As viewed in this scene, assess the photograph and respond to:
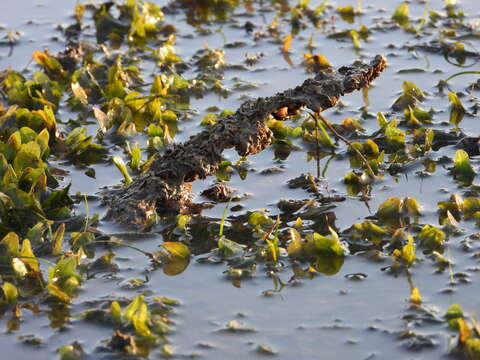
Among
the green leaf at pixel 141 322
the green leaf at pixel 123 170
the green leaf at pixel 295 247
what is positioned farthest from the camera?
the green leaf at pixel 123 170

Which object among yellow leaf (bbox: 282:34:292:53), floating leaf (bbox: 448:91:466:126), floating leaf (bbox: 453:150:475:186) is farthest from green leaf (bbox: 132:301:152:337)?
yellow leaf (bbox: 282:34:292:53)

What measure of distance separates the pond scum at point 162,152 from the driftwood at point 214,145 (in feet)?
0.38

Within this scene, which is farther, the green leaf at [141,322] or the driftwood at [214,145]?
the driftwood at [214,145]

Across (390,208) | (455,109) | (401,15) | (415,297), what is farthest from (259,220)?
(401,15)

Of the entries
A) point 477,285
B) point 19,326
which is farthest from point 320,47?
point 19,326

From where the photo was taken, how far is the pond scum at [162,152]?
4152 millimetres

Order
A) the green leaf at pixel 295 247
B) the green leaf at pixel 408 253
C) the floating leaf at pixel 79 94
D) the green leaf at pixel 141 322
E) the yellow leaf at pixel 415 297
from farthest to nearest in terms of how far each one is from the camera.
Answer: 1. the floating leaf at pixel 79 94
2. the green leaf at pixel 295 247
3. the green leaf at pixel 408 253
4. the yellow leaf at pixel 415 297
5. the green leaf at pixel 141 322

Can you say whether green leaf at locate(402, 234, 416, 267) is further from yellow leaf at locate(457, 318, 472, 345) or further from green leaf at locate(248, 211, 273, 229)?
green leaf at locate(248, 211, 273, 229)

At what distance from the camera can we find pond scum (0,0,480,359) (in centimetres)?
415

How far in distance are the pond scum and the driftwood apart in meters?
0.12

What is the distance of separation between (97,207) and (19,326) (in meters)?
1.12

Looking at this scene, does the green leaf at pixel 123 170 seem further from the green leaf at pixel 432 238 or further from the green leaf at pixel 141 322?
the green leaf at pixel 432 238

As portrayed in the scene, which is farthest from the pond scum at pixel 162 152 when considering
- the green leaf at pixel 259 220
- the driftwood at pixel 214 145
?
the driftwood at pixel 214 145

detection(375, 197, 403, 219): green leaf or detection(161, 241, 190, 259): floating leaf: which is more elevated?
detection(375, 197, 403, 219): green leaf
